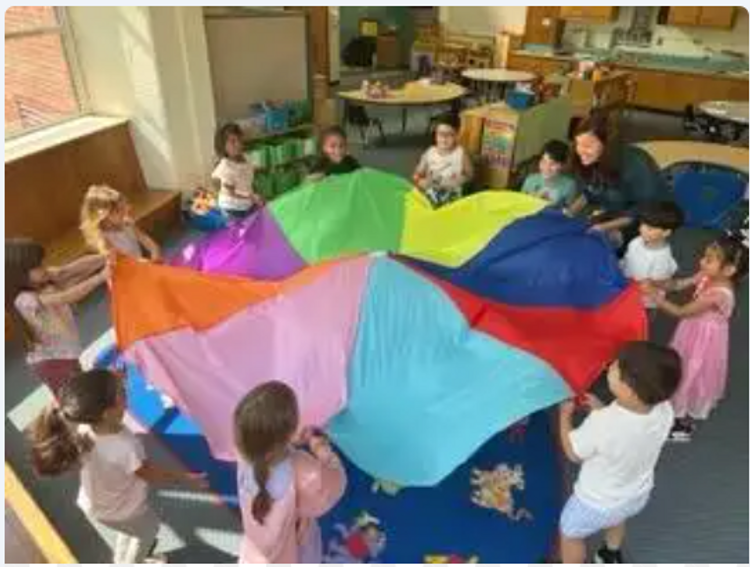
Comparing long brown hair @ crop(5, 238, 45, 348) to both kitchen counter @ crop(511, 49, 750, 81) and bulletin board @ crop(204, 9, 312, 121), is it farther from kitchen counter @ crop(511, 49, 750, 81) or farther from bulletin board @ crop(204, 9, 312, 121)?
kitchen counter @ crop(511, 49, 750, 81)

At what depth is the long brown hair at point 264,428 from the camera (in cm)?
158

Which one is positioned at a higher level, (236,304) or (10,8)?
(10,8)

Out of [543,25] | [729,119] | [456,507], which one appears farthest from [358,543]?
[543,25]

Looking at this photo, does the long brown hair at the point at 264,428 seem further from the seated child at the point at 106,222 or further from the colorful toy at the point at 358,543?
the seated child at the point at 106,222

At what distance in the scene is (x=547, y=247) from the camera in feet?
9.53

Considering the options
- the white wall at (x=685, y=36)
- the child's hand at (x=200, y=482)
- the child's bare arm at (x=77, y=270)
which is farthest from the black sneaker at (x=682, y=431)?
the white wall at (x=685, y=36)

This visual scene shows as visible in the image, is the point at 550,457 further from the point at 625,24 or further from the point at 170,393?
the point at 625,24

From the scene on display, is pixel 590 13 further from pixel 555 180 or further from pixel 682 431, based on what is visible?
pixel 682 431

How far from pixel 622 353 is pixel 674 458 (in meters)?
1.28

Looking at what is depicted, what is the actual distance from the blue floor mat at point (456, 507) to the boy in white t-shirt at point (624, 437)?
42cm

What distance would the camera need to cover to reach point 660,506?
Answer: 2.52 meters

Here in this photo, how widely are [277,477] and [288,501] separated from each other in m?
0.08

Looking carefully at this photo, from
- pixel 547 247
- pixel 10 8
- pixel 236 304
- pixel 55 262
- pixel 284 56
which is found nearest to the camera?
pixel 236 304

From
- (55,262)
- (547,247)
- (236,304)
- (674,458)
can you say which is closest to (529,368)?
(547,247)
